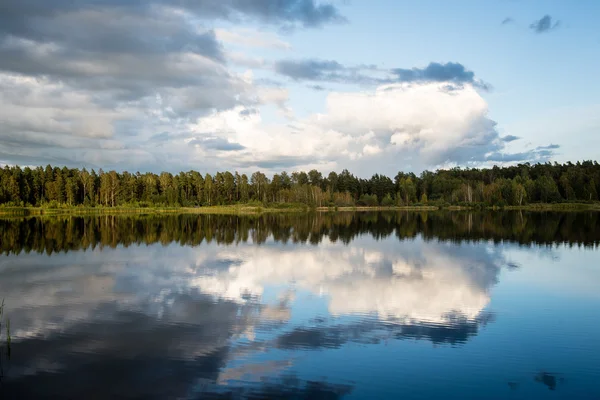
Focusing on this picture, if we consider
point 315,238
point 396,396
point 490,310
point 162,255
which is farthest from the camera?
point 315,238

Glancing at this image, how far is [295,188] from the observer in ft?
400

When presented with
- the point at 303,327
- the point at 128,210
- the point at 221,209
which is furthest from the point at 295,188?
the point at 303,327

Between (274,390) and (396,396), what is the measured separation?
212 centimetres

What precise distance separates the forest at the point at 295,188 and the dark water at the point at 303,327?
79025 millimetres

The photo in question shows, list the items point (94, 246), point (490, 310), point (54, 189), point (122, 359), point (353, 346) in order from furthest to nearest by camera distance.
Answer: point (54, 189), point (94, 246), point (490, 310), point (353, 346), point (122, 359)

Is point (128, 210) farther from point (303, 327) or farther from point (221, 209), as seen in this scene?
point (303, 327)

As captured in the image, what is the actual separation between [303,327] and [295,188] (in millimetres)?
110768

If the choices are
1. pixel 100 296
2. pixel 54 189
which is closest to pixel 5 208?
pixel 54 189

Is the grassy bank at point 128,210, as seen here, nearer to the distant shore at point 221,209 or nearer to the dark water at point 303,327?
the distant shore at point 221,209

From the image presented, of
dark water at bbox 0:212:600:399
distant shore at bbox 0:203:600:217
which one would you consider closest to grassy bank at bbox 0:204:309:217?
distant shore at bbox 0:203:600:217

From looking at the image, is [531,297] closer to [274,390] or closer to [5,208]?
[274,390]

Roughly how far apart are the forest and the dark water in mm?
79025

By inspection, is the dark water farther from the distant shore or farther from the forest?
the forest

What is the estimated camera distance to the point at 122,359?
930 cm
